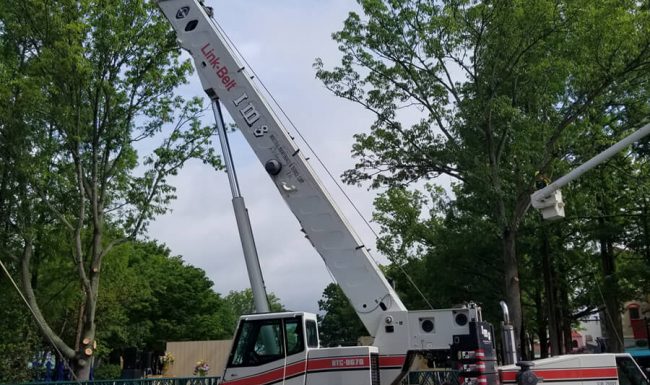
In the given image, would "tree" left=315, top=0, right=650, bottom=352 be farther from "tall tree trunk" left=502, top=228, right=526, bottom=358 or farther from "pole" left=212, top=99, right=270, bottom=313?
"pole" left=212, top=99, right=270, bottom=313

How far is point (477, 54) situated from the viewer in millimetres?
22188

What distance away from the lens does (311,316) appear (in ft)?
36.9

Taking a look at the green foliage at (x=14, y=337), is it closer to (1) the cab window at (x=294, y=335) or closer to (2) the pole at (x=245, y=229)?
(2) the pole at (x=245, y=229)

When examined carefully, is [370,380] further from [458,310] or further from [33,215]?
[33,215]

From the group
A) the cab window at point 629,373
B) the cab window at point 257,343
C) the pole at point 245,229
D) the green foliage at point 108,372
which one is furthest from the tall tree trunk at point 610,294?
the green foliage at point 108,372

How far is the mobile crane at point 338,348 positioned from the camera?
10523mm

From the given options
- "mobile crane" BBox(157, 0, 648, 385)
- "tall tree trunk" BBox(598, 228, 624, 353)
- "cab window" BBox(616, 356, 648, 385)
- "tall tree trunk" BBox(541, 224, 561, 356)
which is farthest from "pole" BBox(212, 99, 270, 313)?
"tall tree trunk" BBox(541, 224, 561, 356)

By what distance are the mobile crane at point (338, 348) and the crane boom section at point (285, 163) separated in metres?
0.02

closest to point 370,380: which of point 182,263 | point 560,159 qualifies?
point 560,159

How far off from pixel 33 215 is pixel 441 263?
17923mm

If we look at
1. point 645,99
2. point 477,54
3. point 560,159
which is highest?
point 477,54

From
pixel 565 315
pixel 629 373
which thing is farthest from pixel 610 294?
pixel 629 373

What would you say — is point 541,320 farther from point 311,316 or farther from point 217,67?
point 217,67

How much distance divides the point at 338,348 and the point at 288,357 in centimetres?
81
